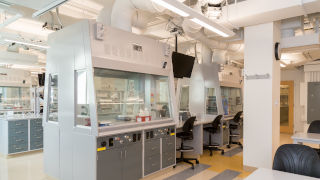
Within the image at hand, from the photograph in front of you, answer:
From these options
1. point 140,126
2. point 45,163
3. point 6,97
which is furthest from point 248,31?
point 6,97

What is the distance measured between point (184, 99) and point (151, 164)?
289cm

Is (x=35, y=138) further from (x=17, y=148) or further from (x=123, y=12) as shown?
(x=123, y=12)

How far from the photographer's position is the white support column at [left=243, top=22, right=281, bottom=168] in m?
4.34

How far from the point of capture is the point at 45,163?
4152mm

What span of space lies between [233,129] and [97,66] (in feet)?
17.7

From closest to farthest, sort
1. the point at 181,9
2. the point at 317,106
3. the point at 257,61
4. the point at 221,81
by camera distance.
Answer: the point at 181,9 < the point at 257,61 < the point at 221,81 < the point at 317,106

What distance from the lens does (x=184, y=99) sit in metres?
6.62

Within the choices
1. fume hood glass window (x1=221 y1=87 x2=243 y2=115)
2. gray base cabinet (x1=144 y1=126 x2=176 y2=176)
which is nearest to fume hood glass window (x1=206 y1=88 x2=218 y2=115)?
fume hood glass window (x1=221 y1=87 x2=243 y2=115)

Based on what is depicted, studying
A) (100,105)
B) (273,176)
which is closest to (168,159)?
(100,105)

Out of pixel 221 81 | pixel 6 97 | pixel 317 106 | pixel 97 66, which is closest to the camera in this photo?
pixel 97 66

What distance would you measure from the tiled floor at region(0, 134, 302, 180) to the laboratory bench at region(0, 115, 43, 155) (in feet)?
0.75

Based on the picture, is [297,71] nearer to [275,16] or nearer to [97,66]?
[275,16]

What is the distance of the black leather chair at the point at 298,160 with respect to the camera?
236cm

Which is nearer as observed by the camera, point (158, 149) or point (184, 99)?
point (158, 149)
